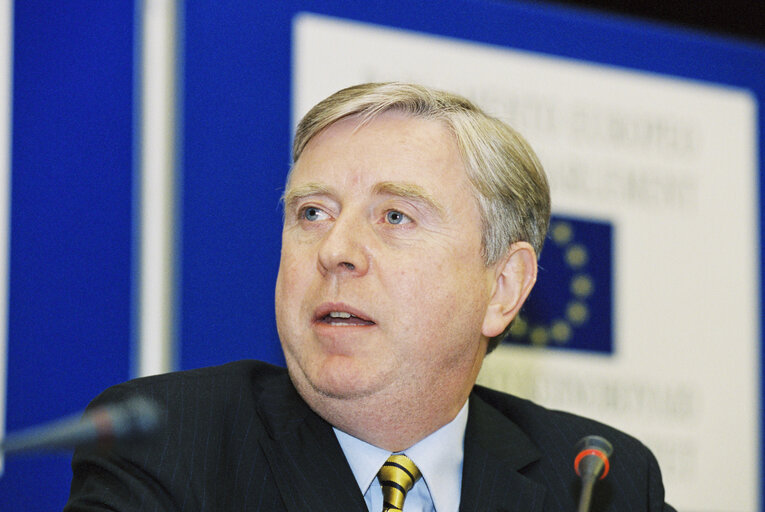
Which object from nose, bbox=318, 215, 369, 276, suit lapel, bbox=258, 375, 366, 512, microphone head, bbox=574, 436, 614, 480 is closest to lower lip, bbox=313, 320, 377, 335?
nose, bbox=318, 215, 369, 276

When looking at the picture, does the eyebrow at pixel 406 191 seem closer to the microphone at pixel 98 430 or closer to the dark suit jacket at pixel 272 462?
the dark suit jacket at pixel 272 462

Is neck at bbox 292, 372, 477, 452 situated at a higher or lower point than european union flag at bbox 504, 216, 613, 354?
lower

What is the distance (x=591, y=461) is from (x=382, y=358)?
57cm

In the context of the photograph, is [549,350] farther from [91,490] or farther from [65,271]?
[91,490]

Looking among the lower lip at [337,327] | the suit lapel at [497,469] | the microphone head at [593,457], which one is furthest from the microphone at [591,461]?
the lower lip at [337,327]

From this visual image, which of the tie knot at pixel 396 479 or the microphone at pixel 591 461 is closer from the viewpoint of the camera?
the microphone at pixel 591 461

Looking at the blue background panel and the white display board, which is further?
the white display board

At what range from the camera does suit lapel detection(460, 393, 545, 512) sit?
2.58 meters

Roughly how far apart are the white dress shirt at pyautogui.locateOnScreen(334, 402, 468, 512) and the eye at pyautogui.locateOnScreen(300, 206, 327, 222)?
0.50 m

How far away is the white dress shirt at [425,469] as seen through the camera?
99.4 inches

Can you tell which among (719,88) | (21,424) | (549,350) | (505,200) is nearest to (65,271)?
(21,424)

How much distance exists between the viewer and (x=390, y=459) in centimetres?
254

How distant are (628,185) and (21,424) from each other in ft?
7.71

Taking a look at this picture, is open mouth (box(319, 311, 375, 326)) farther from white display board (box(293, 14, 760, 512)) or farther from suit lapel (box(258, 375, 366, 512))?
white display board (box(293, 14, 760, 512))
